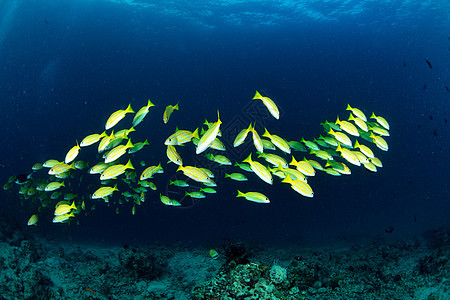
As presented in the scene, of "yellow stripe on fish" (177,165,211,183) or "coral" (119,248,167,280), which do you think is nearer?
"yellow stripe on fish" (177,165,211,183)

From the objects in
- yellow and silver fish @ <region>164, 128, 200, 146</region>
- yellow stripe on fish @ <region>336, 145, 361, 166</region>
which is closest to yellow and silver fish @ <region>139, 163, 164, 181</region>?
yellow and silver fish @ <region>164, 128, 200, 146</region>

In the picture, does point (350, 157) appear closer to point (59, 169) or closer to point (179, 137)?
point (179, 137)

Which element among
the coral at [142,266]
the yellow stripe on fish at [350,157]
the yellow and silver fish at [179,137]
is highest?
the yellow stripe on fish at [350,157]

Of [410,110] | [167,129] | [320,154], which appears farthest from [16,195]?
[410,110]

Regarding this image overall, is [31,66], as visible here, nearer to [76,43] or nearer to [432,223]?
[76,43]

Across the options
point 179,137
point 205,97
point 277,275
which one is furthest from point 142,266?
point 205,97

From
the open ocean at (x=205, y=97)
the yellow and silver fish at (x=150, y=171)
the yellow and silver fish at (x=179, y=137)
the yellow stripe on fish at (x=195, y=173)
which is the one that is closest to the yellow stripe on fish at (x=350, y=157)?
the yellow stripe on fish at (x=195, y=173)

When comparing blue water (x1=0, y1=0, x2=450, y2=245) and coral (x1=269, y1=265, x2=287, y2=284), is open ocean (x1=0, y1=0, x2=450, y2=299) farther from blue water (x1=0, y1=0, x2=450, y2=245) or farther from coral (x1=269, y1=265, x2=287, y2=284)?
coral (x1=269, y1=265, x2=287, y2=284)

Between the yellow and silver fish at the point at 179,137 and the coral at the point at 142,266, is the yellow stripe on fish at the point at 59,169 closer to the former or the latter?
the yellow and silver fish at the point at 179,137

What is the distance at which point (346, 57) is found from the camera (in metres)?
32.8

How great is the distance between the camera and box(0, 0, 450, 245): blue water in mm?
22688

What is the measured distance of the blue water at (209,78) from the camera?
22688mm

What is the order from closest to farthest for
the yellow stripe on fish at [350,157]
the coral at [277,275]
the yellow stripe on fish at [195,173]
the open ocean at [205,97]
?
the coral at [277,275]
the yellow stripe on fish at [195,173]
the yellow stripe on fish at [350,157]
the open ocean at [205,97]

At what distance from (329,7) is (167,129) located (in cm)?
2218
